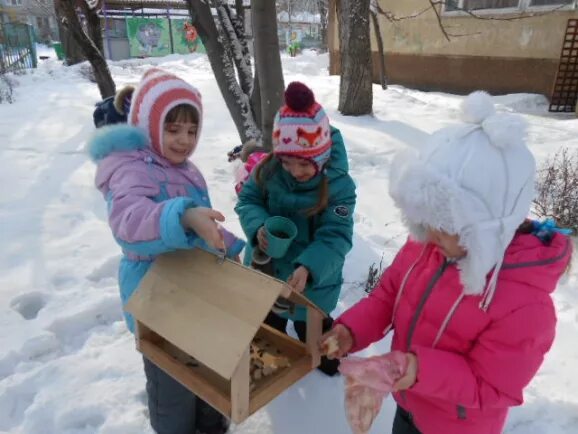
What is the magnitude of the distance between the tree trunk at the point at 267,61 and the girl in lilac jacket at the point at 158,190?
1.66m

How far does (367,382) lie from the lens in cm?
110

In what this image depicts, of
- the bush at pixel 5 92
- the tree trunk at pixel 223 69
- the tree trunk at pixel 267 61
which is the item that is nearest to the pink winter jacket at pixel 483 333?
the tree trunk at pixel 267 61

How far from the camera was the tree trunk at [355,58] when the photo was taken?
7.22 meters

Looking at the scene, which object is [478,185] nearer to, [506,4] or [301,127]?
[301,127]

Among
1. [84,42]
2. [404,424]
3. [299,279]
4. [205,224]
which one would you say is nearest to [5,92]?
[84,42]

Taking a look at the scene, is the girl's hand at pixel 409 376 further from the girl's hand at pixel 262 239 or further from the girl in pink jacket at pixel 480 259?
the girl's hand at pixel 262 239

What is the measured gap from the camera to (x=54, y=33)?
43844 mm

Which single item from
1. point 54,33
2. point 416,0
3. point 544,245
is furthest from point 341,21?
point 54,33

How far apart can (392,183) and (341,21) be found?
7.21m

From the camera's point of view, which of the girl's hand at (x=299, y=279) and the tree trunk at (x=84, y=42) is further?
the tree trunk at (x=84, y=42)

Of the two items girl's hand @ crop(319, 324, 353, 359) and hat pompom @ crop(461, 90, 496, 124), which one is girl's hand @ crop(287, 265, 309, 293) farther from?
hat pompom @ crop(461, 90, 496, 124)

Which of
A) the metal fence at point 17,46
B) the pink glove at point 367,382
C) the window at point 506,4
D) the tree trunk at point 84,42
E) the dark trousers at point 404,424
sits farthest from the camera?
the metal fence at point 17,46

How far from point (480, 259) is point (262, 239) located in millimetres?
965

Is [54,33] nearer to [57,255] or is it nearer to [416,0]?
[416,0]
